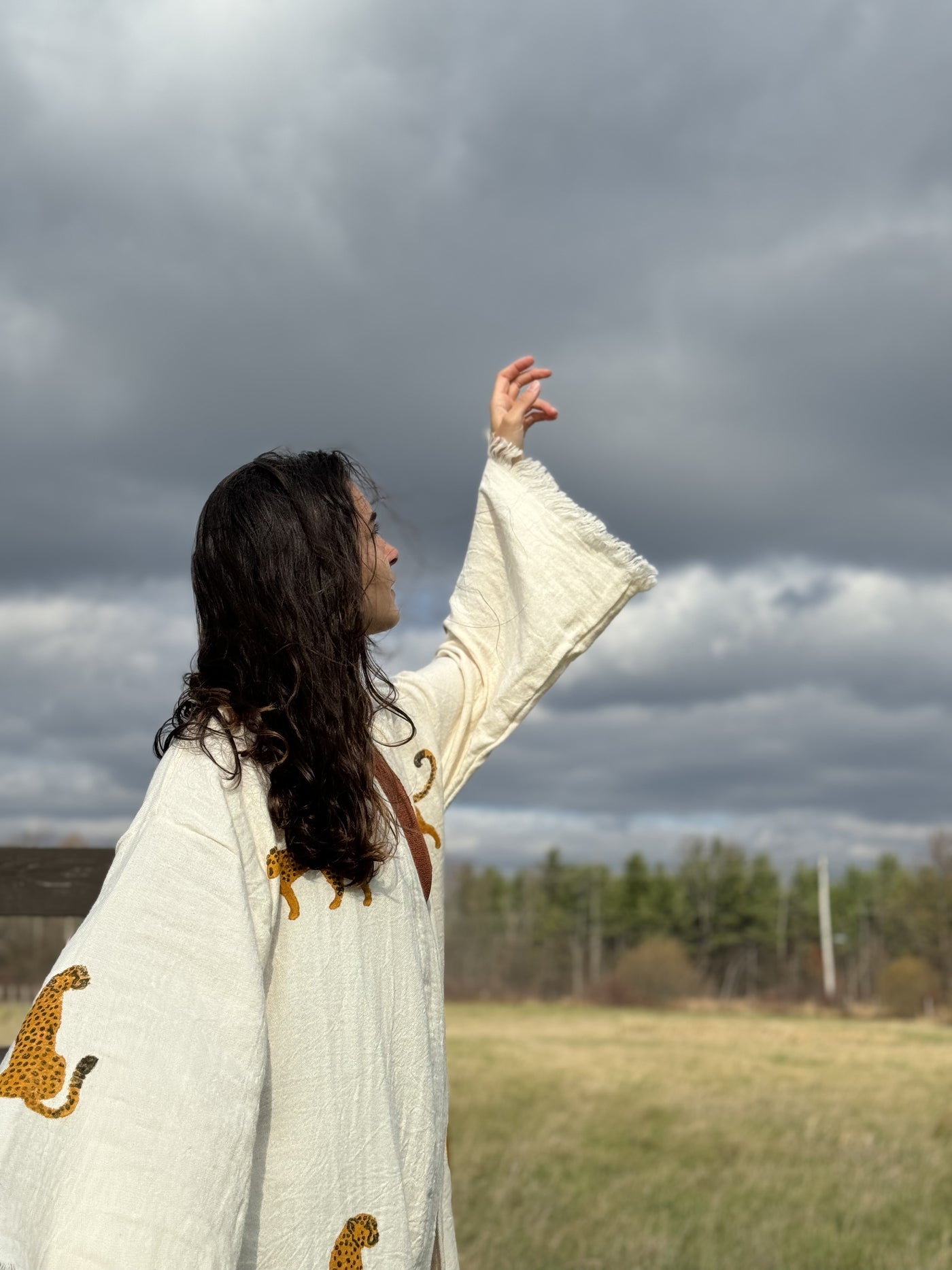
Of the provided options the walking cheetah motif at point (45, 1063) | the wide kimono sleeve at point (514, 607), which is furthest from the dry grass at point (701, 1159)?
the walking cheetah motif at point (45, 1063)

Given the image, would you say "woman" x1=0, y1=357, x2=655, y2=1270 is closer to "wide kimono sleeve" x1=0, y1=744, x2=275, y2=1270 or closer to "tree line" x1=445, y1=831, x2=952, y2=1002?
"wide kimono sleeve" x1=0, y1=744, x2=275, y2=1270

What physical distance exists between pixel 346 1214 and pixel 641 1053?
818 inches

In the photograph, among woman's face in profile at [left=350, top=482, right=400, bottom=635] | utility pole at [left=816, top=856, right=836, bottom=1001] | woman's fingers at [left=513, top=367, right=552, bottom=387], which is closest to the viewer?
woman's face in profile at [left=350, top=482, right=400, bottom=635]

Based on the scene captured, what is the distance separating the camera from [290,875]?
67.2 inches

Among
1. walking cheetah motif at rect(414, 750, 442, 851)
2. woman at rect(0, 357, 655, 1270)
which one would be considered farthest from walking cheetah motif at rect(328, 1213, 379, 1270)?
walking cheetah motif at rect(414, 750, 442, 851)

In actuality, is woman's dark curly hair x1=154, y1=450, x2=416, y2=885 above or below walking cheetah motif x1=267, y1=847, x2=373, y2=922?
above

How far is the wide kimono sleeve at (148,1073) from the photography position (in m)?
1.41

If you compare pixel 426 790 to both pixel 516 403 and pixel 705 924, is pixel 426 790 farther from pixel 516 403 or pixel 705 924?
pixel 705 924

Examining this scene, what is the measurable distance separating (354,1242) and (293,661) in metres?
0.83

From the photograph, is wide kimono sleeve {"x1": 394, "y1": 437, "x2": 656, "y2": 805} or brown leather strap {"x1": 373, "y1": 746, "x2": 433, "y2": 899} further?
wide kimono sleeve {"x1": 394, "y1": 437, "x2": 656, "y2": 805}

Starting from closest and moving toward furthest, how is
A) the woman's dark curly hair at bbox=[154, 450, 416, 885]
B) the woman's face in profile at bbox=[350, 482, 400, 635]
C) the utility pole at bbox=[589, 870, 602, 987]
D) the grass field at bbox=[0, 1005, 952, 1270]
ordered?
the woman's dark curly hair at bbox=[154, 450, 416, 885], the woman's face in profile at bbox=[350, 482, 400, 635], the grass field at bbox=[0, 1005, 952, 1270], the utility pole at bbox=[589, 870, 602, 987]

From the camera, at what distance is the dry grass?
6844 mm

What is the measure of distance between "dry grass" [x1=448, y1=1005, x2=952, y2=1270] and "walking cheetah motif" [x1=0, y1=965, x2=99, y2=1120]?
17.6 feet

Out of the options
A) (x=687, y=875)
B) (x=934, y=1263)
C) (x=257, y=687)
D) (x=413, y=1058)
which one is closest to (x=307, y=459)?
(x=257, y=687)
